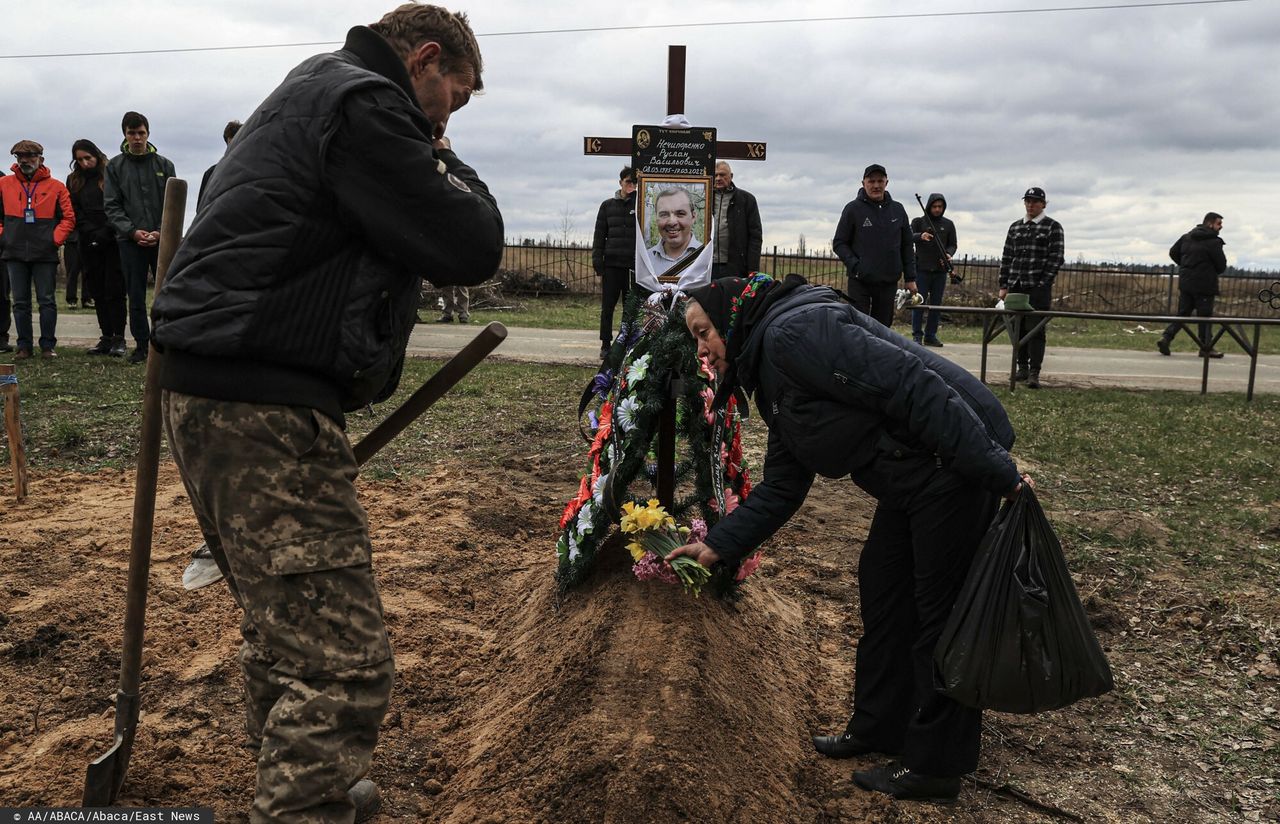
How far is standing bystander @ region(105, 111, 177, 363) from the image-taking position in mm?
9273

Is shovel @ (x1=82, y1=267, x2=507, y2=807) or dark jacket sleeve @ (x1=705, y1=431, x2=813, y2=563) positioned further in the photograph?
dark jacket sleeve @ (x1=705, y1=431, x2=813, y2=563)

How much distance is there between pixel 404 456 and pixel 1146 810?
16.9ft

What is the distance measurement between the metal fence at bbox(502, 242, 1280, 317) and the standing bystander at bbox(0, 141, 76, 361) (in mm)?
14848

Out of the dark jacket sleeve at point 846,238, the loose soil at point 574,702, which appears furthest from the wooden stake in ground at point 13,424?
the dark jacket sleeve at point 846,238

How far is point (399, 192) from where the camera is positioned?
2.19 metres

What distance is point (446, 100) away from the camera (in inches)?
100

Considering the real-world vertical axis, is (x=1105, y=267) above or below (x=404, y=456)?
above

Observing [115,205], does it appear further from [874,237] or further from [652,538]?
[652,538]

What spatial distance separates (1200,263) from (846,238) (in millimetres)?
6702

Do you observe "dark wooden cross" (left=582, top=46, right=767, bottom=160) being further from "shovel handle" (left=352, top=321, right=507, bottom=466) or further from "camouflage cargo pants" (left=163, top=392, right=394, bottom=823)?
"camouflage cargo pants" (left=163, top=392, right=394, bottom=823)

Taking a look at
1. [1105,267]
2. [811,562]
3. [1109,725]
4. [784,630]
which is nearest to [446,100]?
[784,630]

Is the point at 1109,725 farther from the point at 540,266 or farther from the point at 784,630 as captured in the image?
the point at 540,266

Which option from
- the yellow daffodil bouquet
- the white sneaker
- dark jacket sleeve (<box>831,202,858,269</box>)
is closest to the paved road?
dark jacket sleeve (<box>831,202,858,269</box>)

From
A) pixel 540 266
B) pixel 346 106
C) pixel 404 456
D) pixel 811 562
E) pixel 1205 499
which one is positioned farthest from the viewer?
pixel 540 266
